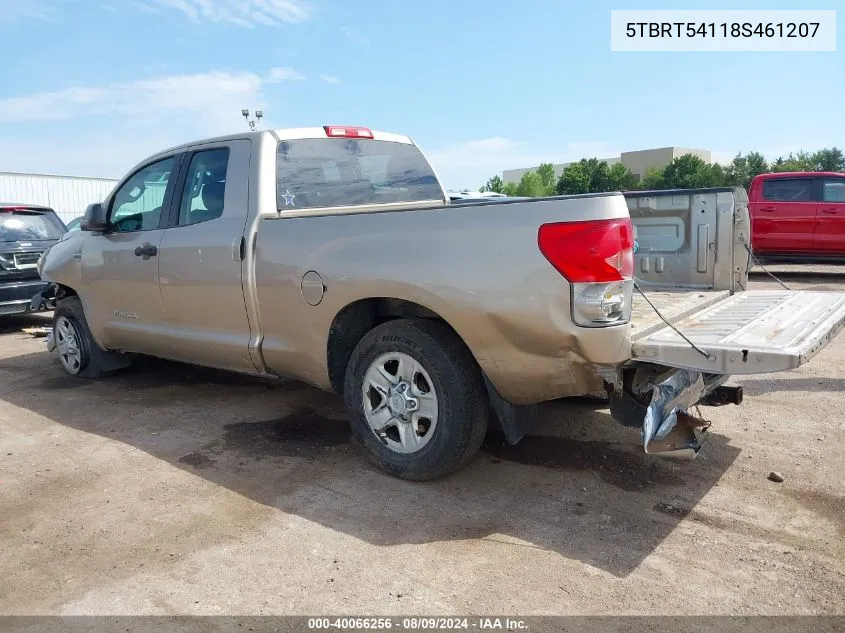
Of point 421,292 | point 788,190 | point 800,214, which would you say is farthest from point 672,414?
point 788,190

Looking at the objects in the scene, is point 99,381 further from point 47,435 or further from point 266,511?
point 266,511

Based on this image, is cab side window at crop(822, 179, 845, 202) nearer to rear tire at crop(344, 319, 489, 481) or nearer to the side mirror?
rear tire at crop(344, 319, 489, 481)

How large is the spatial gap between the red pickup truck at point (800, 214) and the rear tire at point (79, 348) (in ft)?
37.1

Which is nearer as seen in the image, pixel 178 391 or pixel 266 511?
pixel 266 511

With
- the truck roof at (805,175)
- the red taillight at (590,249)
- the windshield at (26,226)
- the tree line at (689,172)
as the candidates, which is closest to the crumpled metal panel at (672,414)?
the red taillight at (590,249)

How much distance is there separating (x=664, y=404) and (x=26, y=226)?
923 cm

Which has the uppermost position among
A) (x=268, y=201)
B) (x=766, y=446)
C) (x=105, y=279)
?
(x=268, y=201)

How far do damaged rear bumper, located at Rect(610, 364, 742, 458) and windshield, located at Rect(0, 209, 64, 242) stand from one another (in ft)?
28.3

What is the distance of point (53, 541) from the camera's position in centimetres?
320

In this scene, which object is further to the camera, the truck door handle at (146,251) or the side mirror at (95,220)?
the side mirror at (95,220)

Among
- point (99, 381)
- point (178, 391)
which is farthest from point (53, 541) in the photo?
point (99, 381)

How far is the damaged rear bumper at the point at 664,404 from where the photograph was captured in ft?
10.0

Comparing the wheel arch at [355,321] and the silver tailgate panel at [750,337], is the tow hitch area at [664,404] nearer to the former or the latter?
the silver tailgate panel at [750,337]

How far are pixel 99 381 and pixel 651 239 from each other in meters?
4.88
